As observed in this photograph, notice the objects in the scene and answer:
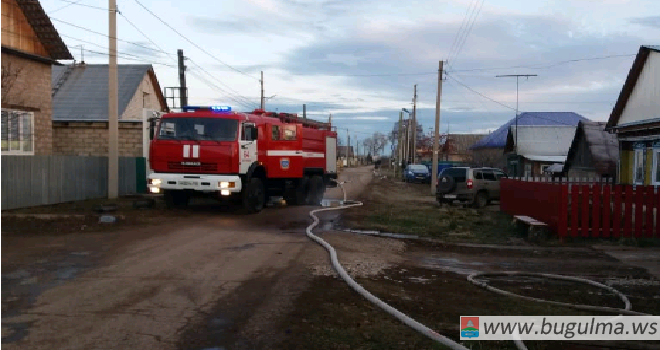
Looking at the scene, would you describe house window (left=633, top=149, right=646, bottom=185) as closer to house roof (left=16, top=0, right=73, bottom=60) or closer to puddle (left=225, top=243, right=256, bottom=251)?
puddle (left=225, top=243, right=256, bottom=251)

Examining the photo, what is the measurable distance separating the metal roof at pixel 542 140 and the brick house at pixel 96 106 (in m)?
28.4

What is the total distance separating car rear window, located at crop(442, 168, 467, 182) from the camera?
26047mm

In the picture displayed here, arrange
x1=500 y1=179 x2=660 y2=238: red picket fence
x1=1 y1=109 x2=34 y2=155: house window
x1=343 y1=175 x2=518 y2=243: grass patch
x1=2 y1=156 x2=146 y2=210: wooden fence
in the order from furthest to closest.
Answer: x1=1 y1=109 x2=34 y2=155: house window
x1=2 y1=156 x2=146 y2=210: wooden fence
x1=343 y1=175 x2=518 y2=243: grass patch
x1=500 y1=179 x2=660 y2=238: red picket fence

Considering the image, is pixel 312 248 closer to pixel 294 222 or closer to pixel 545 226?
pixel 294 222

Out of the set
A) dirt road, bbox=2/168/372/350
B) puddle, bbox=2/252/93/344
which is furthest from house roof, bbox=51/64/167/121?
puddle, bbox=2/252/93/344

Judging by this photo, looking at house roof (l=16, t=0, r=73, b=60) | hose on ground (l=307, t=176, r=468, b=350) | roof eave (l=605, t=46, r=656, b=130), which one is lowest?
hose on ground (l=307, t=176, r=468, b=350)

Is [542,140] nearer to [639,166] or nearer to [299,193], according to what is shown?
[639,166]

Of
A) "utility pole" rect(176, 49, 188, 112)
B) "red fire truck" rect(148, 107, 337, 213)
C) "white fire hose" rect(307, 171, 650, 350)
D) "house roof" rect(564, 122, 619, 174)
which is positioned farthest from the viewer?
"utility pole" rect(176, 49, 188, 112)

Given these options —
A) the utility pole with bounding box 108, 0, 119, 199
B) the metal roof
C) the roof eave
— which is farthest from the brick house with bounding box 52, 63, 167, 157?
the metal roof

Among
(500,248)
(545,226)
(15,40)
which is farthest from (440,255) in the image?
(15,40)

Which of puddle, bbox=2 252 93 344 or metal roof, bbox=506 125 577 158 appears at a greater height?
metal roof, bbox=506 125 577 158

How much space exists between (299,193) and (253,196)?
3.76 m

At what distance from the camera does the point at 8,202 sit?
1745 cm

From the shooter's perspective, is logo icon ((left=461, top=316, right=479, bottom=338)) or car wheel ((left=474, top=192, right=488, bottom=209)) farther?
car wheel ((left=474, top=192, right=488, bottom=209))
